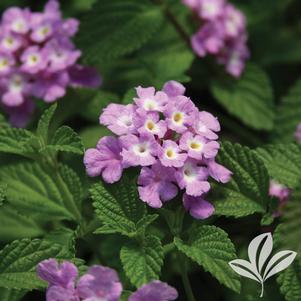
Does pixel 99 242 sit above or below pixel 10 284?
below

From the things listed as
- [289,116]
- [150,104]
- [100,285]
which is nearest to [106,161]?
[150,104]

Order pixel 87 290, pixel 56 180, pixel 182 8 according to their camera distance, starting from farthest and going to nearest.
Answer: pixel 182 8 < pixel 56 180 < pixel 87 290

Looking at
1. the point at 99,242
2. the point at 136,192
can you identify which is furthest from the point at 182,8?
the point at 136,192

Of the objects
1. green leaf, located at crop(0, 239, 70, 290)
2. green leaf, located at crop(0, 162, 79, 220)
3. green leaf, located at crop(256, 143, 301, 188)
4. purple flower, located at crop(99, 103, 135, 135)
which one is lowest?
green leaf, located at crop(0, 162, 79, 220)

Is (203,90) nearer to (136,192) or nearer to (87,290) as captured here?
(136,192)

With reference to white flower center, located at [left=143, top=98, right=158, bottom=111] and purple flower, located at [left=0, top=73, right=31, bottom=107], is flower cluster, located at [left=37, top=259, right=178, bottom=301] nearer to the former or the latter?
white flower center, located at [left=143, top=98, right=158, bottom=111]

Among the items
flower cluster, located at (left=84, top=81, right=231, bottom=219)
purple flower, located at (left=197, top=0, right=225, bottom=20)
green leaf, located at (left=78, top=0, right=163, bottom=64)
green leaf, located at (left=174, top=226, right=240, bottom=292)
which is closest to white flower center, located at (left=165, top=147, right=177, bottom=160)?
flower cluster, located at (left=84, top=81, right=231, bottom=219)

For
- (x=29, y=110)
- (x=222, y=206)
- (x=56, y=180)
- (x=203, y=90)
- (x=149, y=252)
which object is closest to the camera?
(x=149, y=252)
